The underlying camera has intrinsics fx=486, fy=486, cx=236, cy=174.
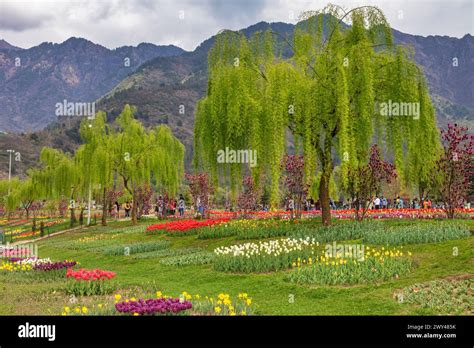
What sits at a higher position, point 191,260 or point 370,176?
point 370,176

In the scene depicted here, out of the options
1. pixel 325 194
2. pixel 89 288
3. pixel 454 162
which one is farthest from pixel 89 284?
pixel 454 162

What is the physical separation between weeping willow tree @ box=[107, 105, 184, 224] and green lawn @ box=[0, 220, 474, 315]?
647 inches

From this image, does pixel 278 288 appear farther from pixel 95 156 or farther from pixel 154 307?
pixel 95 156

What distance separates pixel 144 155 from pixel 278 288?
23.6m

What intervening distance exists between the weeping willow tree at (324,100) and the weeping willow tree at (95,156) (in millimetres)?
15785

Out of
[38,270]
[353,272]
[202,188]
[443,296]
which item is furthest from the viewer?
[202,188]

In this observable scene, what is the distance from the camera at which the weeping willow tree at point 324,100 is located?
14867 millimetres

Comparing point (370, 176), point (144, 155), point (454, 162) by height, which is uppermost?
point (144, 155)

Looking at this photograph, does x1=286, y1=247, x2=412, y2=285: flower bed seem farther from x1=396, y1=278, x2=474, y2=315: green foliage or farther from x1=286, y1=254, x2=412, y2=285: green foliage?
x1=396, y1=278, x2=474, y2=315: green foliage

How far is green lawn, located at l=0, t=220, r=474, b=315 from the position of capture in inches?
355

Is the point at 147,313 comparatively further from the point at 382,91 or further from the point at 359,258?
the point at 382,91

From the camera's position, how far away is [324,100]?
1559cm
